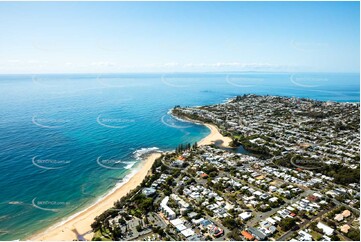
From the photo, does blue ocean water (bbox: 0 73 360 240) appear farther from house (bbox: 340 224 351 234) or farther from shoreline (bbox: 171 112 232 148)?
house (bbox: 340 224 351 234)

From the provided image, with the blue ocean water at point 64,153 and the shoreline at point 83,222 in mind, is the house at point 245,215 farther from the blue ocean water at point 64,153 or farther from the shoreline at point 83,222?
the blue ocean water at point 64,153

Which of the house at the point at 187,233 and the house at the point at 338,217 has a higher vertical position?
the house at the point at 338,217

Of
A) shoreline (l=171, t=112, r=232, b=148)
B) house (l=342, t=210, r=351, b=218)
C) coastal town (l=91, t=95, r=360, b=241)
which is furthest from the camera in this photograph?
shoreline (l=171, t=112, r=232, b=148)

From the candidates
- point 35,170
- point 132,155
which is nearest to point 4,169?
point 35,170

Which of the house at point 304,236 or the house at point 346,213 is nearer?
the house at point 304,236

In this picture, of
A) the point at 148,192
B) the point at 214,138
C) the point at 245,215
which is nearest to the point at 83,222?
the point at 148,192

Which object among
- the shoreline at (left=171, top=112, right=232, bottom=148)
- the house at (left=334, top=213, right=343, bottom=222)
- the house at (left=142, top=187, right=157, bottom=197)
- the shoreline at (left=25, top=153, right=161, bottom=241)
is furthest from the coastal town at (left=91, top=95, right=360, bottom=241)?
the shoreline at (left=25, top=153, right=161, bottom=241)

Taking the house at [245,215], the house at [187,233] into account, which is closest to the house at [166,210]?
the house at [187,233]

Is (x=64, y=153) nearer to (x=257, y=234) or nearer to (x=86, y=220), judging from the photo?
(x=86, y=220)
